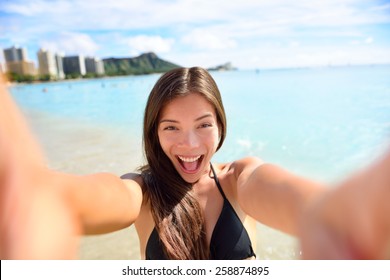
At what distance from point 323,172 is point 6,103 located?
4.91 m

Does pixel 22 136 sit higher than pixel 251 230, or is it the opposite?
pixel 22 136

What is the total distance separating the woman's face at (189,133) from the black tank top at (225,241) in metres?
0.20

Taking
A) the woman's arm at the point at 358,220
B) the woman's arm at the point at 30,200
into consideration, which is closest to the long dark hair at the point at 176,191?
the woman's arm at the point at 30,200

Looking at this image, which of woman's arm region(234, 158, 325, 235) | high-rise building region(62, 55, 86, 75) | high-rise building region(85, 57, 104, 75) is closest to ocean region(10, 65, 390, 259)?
woman's arm region(234, 158, 325, 235)

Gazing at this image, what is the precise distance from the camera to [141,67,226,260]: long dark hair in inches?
43.8

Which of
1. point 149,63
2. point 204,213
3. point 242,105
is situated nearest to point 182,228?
point 204,213

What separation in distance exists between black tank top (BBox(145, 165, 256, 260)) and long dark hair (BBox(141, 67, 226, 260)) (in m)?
0.03

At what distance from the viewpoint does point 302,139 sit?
264 inches

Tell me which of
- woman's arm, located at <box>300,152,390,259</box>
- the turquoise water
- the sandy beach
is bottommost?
the turquoise water

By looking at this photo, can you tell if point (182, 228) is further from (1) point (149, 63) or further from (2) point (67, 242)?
(1) point (149, 63)

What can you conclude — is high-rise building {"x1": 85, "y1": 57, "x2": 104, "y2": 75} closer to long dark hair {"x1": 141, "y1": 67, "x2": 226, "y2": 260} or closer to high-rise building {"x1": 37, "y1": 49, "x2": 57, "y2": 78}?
high-rise building {"x1": 37, "y1": 49, "x2": 57, "y2": 78}

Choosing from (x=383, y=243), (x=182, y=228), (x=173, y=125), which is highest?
(x=383, y=243)

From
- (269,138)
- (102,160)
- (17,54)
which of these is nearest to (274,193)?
(102,160)

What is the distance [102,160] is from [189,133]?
3.64 metres
